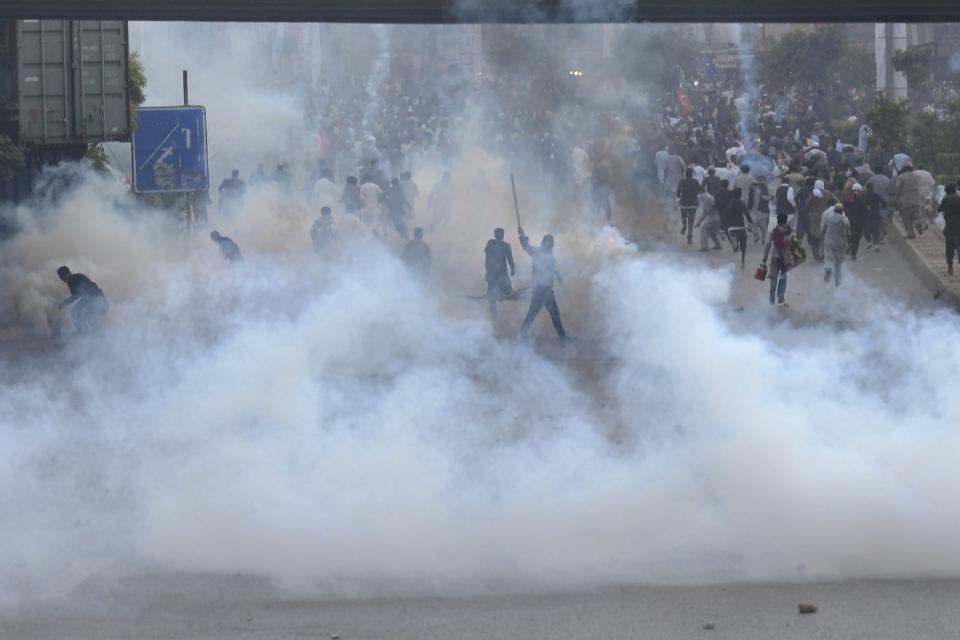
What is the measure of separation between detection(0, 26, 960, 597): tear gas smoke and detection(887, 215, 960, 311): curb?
6.16 metres

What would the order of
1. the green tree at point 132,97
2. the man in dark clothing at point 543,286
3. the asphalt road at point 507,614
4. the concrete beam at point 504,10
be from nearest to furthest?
the asphalt road at point 507,614, the concrete beam at point 504,10, the man in dark clothing at point 543,286, the green tree at point 132,97

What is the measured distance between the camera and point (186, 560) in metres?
7.99

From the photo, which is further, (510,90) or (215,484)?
(510,90)

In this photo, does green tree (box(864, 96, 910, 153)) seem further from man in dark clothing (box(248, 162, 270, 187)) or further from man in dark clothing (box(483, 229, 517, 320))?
man in dark clothing (box(483, 229, 517, 320))

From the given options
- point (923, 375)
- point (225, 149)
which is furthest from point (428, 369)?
point (225, 149)

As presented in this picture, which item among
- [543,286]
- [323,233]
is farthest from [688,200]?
[543,286]

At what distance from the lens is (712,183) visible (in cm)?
2159

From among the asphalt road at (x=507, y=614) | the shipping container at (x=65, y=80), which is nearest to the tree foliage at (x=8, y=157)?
→ the shipping container at (x=65, y=80)

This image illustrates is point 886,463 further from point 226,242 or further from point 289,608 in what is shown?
point 226,242

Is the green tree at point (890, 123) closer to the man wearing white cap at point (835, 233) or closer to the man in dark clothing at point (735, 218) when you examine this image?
the man in dark clothing at point (735, 218)

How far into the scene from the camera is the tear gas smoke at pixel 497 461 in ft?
25.9

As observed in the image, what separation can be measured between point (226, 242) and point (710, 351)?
9.96m

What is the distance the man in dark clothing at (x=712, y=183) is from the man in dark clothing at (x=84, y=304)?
28.7ft

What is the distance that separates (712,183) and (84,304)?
958 centimetres
